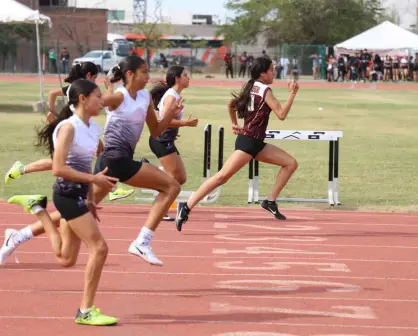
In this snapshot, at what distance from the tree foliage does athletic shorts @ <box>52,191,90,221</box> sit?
7781 cm

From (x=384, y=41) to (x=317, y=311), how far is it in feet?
185

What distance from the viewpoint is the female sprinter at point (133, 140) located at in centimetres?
929

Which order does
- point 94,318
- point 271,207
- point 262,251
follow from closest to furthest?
point 94,318, point 262,251, point 271,207

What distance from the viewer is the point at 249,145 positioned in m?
12.0

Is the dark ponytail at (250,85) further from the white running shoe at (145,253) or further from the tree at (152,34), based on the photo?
the tree at (152,34)

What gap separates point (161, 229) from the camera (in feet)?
40.7

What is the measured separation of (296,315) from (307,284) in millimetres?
1260

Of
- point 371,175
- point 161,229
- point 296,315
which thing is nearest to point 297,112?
point 371,175

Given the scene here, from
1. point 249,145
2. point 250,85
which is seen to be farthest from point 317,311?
point 250,85

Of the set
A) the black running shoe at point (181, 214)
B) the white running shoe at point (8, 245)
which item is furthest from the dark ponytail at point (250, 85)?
the white running shoe at point (8, 245)

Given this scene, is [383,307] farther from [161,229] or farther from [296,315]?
[161,229]

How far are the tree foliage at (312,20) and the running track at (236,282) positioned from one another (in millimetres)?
72877

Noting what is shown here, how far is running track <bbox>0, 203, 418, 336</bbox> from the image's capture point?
762cm

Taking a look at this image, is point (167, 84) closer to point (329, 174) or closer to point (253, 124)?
point (253, 124)
